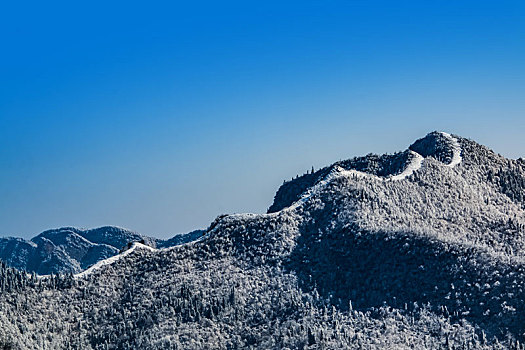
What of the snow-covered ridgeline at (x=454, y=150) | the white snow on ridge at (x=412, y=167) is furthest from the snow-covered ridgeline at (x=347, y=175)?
the snow-covered ridgeline at (x=454, y=150)

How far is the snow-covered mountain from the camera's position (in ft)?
317

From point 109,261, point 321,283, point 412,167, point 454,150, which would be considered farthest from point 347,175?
point 109,261

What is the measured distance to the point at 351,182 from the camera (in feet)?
438

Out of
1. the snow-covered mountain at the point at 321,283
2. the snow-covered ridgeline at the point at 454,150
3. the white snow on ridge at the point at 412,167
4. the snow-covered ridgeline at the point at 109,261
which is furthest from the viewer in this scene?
the snow-covered ridgeline at the point at 454,150

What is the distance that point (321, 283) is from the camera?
10956cm

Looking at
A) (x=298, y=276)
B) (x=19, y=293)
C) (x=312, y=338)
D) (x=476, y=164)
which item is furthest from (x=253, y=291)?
(x=476, y=164)

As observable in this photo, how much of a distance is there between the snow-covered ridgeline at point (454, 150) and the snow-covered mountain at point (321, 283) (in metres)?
10.6

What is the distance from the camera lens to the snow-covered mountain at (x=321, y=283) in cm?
9662

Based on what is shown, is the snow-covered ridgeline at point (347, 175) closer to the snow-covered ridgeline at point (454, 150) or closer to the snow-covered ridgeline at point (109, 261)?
the snow-covered ridgeline at point (454, 150)

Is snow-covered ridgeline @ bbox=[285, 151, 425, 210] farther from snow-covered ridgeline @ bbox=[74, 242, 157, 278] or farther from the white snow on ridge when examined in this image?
snow-covered ridgeline @ bbox=[74, 242, 157, 278]

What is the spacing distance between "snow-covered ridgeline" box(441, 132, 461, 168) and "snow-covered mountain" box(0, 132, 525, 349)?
34.9ft

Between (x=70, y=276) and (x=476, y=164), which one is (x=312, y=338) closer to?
(x=70, y=276)

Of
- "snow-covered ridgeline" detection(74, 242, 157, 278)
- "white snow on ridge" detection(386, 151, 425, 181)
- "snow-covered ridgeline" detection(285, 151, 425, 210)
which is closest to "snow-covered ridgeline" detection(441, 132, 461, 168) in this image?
"white snow on ridge" detection(386, 151, 425, 181)

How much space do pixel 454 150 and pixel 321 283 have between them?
61.8 m
